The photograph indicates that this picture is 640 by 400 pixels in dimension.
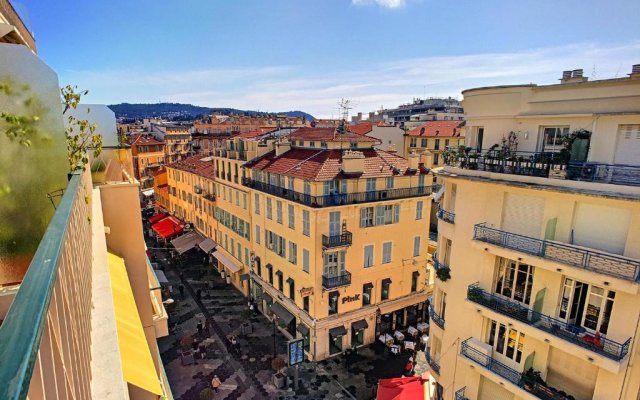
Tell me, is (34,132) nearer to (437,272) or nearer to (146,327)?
(146,327)

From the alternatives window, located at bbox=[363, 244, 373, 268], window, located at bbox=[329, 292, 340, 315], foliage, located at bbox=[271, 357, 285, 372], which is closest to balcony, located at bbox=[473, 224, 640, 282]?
window, located at bbox=[363, 244, 373, 268]

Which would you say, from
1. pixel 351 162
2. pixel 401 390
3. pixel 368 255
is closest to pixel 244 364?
pixel 368 255

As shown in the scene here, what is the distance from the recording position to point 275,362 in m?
25.9

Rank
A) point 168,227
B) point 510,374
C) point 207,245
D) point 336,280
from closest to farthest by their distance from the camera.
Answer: point 510,374, point 336,280, point 207,245, point 168,227

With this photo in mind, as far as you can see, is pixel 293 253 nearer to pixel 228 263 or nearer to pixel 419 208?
pixel 419 208

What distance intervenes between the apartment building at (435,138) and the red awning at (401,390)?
41715mm

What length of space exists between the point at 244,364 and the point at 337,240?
11036 mm

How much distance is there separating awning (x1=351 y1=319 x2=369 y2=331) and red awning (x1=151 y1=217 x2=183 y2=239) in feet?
97.9

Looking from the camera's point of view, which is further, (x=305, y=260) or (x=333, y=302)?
(x=333, y=302)

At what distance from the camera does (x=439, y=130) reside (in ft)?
201

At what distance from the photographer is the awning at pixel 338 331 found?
2684 centimetres

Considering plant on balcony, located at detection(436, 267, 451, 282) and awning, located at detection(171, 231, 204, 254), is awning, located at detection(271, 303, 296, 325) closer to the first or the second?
plant on balcony, located at detection(436, 267, 451, 282)

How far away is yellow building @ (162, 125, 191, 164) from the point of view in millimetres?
81312

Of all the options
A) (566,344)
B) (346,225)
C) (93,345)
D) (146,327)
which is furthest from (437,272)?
(93,345)
